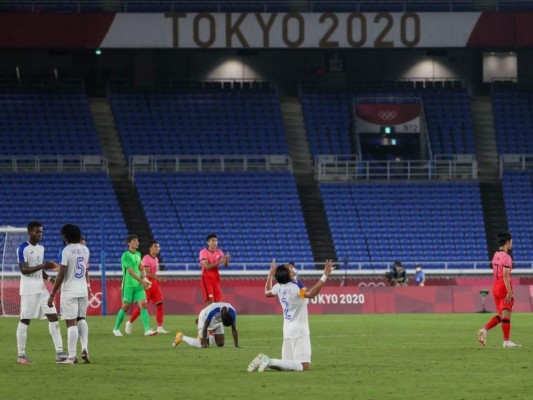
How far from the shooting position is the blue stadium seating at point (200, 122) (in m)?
61.8

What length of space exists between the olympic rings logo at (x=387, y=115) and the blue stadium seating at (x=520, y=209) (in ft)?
21.1

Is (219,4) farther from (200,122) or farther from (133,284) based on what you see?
(133,284)

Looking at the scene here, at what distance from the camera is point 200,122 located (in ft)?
206

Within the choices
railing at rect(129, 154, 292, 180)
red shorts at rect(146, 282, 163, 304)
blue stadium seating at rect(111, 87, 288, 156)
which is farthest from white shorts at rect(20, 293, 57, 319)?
blue stadium seating at rect(111, 87, 288, 156)

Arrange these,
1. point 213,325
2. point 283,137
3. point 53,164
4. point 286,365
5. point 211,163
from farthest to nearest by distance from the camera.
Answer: point 283,137 → point 211,163 → point 53,164 → point 213,325 → point 286,365

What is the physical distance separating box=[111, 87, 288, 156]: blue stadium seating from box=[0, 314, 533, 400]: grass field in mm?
29399

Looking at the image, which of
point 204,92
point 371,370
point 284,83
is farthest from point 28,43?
point 371,370

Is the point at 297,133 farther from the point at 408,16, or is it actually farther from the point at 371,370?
the point at 371,370

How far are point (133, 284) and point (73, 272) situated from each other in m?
12.0

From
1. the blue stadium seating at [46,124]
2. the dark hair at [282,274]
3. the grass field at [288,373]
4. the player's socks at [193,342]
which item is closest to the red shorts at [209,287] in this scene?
the grass field at [288,373]

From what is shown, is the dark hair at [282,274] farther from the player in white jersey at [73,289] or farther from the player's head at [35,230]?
the player's head at [35,230]

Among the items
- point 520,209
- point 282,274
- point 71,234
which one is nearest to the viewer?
point 282,274

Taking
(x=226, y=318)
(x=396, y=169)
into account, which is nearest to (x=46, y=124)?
(x=396, y=169)

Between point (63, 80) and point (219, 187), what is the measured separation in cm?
990
